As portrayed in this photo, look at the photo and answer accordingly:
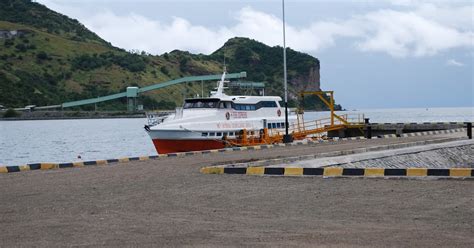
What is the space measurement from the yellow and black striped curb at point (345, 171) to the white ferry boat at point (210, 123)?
19.6 meters

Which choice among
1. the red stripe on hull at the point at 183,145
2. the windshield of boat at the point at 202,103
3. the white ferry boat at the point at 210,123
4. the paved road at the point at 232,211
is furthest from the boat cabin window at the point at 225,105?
the paved road at the point at 232,211

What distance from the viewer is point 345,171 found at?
1742 centimetres

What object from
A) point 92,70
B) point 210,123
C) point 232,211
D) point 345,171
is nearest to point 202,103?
point 210,123

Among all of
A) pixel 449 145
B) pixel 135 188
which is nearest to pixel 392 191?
pixel 135 188

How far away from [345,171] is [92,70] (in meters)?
145

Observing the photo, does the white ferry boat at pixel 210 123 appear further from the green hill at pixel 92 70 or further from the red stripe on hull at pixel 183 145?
the green hill at pixel 92 70

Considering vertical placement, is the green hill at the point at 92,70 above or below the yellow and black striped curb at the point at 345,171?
above

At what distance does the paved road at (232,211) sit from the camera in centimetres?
941

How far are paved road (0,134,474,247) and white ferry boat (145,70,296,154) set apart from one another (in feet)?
66.5

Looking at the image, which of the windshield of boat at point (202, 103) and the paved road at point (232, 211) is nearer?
the paved road at point (232, 211)

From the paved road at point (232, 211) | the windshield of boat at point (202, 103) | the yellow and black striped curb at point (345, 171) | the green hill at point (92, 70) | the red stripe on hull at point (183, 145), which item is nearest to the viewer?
the paved road at point (232, 211)

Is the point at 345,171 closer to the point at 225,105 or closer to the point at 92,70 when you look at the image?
the point at 225,105

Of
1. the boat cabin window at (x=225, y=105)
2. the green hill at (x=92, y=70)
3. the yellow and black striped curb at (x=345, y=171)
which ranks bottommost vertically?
the yellow and black striped curb at (x=345, y=171)

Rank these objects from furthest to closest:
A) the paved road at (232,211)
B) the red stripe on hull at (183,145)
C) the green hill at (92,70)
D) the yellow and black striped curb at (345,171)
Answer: the green hill at (92,70)
the red stripe on hull at (183,145)
the yellow and black striped curb at (345,171)
the paved road at (232,211)
